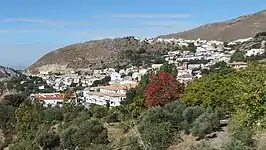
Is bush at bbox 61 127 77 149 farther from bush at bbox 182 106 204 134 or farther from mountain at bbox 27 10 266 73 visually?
mountain at bbox 27 10 266 73

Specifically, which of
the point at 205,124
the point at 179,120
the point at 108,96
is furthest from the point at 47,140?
the point at 108,96

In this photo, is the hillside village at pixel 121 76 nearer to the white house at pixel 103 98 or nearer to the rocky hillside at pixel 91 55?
the white house at pixel 103 98

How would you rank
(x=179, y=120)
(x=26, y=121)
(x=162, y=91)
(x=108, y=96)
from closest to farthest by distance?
(x=179, y=120)
(x=162, y=91)
(x=26, y=121)
(x=108, y=96)

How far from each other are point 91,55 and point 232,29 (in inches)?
1926

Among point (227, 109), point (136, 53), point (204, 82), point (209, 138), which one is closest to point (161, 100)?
point (204, 82)

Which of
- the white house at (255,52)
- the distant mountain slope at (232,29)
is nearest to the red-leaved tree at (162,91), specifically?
the white house at (255,52)

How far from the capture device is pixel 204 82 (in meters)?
29.0

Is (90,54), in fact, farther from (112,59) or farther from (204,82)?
(204,82)

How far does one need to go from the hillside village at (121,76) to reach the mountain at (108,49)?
5.11 m

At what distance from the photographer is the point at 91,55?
417 feet

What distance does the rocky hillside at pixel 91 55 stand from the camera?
401 ft

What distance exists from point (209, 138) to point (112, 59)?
329ft

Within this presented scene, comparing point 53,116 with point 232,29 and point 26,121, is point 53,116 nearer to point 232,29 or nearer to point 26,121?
point 26,121

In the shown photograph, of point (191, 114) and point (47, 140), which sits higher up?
point (191, 114)
